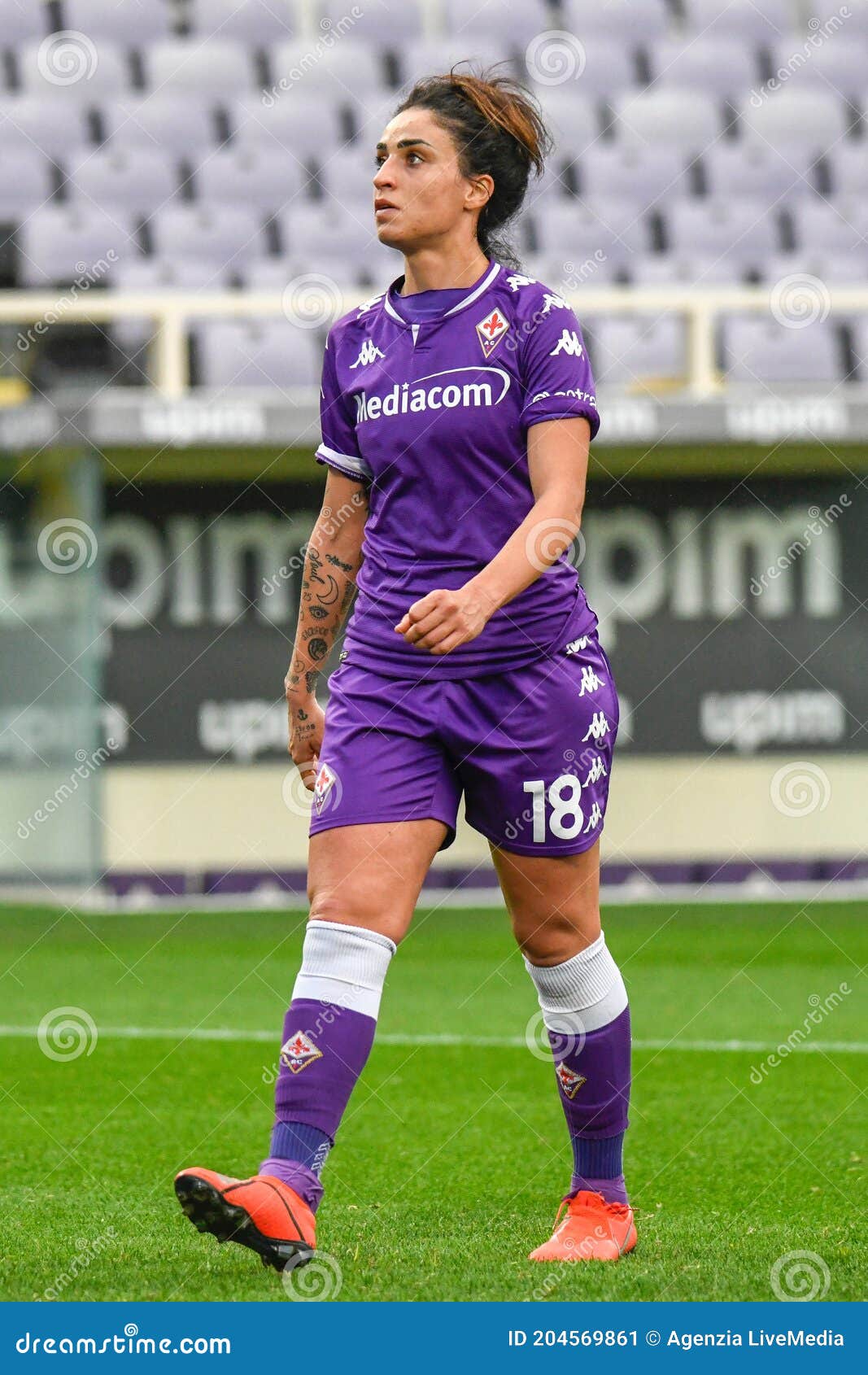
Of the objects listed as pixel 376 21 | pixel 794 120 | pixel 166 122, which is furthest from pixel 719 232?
pixel 166 122

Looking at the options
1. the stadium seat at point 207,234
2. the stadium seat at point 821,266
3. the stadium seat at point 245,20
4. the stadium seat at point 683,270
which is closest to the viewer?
the stadium seat at point 207,234

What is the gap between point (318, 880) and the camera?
3.44m

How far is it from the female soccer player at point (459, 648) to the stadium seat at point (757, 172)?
42.2 feet

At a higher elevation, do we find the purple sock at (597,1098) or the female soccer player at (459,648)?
the female soccer player at (459,648)

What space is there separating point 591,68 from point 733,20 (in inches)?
63.4

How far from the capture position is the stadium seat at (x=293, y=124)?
15.7 metres

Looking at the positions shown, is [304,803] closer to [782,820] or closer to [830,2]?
[782,820]

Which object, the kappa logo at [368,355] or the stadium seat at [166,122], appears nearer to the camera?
the kappa logo at [368,355]

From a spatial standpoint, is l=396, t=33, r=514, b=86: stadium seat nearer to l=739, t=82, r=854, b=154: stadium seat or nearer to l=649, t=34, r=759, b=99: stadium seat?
l=649, t=34, r=759, b=99: stadium seat

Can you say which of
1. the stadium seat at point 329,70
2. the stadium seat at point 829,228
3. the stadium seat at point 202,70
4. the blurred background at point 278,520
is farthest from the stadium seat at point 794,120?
the stadium seat at point 202,70

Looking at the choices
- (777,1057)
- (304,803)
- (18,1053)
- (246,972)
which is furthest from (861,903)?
(18,1053)

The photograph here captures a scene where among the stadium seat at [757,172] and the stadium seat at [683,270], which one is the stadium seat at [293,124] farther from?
the stadium seat at [757,172]

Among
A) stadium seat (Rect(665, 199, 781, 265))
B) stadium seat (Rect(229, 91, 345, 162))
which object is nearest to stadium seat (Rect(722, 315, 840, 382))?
stadium seat (Rect(665, 199, 781, 265))

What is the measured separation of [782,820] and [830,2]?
27.3 feet
